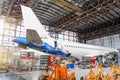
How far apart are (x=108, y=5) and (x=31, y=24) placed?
49.1 feet

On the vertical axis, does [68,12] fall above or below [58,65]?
above

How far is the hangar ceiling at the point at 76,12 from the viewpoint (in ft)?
67.5

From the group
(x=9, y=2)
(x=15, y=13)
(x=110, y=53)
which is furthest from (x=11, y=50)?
(x=110, y=53)

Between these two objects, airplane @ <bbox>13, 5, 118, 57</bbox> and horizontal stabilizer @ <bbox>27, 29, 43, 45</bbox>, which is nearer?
horizontal stabilizer @ <bbox>27, 29, 43, 45</bbox>

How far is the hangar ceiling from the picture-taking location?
20.6 meters

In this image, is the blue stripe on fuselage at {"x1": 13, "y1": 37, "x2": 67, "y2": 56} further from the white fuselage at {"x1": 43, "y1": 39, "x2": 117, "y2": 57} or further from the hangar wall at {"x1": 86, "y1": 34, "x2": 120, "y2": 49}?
the hangar wall at {"x1": 86, "y1": 34, "x2": 120, "y2": 49}

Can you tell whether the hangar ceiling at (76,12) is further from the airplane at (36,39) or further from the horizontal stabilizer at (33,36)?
the horizontal stabilizer at (33,36)

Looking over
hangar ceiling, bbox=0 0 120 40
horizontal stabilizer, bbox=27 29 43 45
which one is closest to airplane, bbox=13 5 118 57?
horizontal stabilizer, bbox=27 29 43 45

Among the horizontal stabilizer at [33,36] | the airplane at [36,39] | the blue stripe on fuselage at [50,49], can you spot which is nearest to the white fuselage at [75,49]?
the airplane at [36,39]

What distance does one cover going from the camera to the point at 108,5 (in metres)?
20.5

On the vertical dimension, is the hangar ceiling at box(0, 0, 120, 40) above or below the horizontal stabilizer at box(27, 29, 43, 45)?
above

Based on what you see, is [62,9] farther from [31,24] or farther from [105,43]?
[105,43]

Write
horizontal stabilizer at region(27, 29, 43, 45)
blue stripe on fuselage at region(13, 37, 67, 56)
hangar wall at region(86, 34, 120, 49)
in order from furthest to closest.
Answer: hangar wall at region(86, 34, 120, 49) → blue stripe on fuselage at region(13, 37, 67, 56) → horizontal stabilizer at region(27, 29, 43, 45)

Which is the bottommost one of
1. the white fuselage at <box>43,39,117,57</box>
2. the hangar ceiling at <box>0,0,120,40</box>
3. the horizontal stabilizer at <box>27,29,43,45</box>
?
the white fuselage at <box>43,39,117,57</box>
